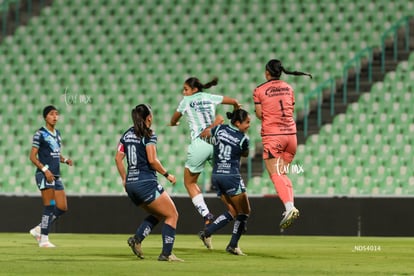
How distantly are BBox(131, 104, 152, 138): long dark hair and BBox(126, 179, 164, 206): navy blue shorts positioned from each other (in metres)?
0.52

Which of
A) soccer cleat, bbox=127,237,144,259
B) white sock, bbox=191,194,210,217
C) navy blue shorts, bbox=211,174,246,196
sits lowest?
soccer cleat, bbox=127,237,144,259

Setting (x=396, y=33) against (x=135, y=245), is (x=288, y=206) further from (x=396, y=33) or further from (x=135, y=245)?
(x=396, y=33)

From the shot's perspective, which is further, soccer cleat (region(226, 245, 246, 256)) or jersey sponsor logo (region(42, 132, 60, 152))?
jersey sponsor logo (region(42, 132, 60, 152))

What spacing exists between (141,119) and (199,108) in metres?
2.70

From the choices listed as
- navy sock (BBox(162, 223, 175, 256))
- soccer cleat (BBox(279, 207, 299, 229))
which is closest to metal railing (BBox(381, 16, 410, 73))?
soccer cleat (BBox(279, 207, 299, 229))

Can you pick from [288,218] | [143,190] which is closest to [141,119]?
[143,190]

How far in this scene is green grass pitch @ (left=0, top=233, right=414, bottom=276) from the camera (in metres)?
10.7

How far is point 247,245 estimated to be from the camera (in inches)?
627

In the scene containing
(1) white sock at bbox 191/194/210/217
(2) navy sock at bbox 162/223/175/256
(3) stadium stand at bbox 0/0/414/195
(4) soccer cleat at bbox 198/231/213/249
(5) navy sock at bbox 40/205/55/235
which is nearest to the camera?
(2) navy sock at bbox 162/223/175/256

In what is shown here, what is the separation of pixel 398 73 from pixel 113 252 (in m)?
12.2

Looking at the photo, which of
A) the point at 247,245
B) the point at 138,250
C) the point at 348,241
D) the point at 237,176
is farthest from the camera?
the point at 348,241

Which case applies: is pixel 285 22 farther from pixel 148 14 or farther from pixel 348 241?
pixel 348 241

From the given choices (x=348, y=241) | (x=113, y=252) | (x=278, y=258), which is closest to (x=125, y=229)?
(x=348, y=241)

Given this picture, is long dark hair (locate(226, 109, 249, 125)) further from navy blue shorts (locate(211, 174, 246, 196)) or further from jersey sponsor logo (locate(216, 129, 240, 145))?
navy blue shorts (locate(211, 174, 246, 196))
